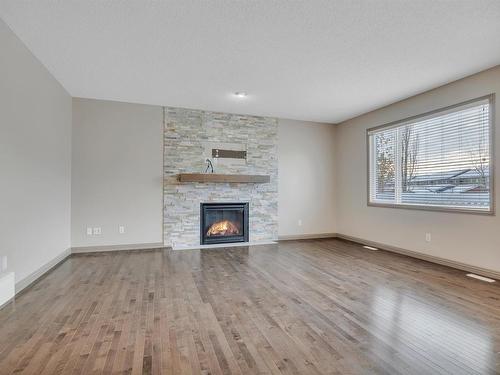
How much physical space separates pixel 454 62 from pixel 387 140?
1985 millimetres

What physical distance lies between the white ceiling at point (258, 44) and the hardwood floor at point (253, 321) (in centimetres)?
264

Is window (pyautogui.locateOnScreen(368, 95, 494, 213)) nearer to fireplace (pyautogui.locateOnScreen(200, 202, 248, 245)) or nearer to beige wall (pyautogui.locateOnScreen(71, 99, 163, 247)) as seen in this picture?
fireplace (pyautogui.locateOnScreen(200, 202, 248, 245))

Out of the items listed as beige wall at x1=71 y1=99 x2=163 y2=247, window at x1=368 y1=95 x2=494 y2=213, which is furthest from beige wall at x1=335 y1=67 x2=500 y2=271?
beige wall at x1=71 y1=99 x2=163 y2=247

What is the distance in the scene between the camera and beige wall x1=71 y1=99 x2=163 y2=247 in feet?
15.7

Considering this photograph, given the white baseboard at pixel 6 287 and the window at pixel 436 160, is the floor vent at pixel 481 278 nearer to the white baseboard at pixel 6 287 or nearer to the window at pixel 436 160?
the window at pixel 436 160

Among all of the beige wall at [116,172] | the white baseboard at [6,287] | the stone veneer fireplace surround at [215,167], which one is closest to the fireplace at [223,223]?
the stone veneer fireplace surround at [215,167]

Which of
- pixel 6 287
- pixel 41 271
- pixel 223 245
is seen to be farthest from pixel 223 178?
pixel 6 287

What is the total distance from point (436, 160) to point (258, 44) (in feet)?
10.7

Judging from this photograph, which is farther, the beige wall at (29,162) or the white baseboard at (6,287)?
the beige wall at (29,162)

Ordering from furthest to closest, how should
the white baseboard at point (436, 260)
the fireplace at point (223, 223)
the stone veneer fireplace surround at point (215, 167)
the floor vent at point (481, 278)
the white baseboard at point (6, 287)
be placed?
the fireplace at point (223, 223) → the stone veneer fireplace surround at point (215, 167) → the white baseboard at point (436, 260) → the floor vent at point (481, 278) → the white baseboard at point (6, 287)

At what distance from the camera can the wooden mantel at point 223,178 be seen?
5105 mm

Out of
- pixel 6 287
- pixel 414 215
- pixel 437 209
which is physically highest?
pixel 437 209

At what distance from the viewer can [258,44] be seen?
297 cm

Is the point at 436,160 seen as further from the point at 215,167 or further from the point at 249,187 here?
the point at 215,167
